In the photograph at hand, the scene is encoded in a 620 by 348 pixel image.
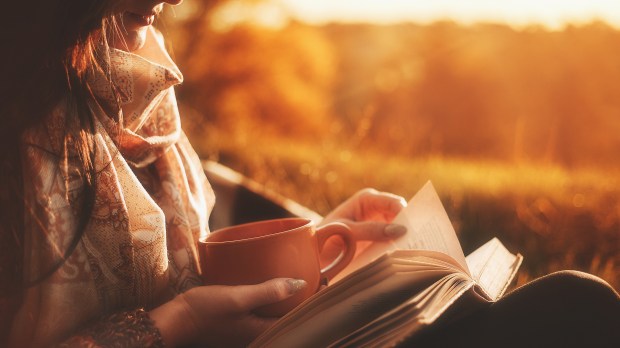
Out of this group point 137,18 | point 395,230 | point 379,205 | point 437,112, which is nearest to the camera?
point 137,18

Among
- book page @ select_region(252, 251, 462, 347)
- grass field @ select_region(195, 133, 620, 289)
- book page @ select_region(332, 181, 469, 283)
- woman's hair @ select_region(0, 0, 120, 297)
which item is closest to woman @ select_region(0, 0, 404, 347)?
woman's hair @ select_region(0, 0, 120, 297)

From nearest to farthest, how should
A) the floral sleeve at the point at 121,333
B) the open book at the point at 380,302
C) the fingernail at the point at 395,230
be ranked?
the open book at the point at 380,302, the floral sleeve at the point at 121,333, the fingernail at the point at 395,230

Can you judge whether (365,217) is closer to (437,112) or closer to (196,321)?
(196,321)

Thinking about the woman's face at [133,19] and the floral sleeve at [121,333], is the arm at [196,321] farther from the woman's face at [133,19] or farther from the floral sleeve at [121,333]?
the woman's face at [133,19]

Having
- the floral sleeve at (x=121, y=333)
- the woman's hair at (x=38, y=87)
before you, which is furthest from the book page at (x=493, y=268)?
the woman's hair at (x=38, y=87)

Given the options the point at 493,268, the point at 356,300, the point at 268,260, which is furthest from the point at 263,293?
the point at 493,268

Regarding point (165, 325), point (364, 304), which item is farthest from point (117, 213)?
point (364, 304)

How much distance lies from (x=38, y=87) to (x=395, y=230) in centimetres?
83

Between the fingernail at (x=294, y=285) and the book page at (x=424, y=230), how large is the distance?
0.64ft

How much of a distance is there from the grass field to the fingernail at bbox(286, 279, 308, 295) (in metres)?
1.40

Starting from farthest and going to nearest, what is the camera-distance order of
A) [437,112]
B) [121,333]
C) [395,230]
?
[437,112], [395,230], [121,333]

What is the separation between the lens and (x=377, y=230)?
139 cm

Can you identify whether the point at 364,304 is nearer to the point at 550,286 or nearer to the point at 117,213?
the point at 550,286

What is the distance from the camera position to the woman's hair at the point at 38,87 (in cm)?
105
